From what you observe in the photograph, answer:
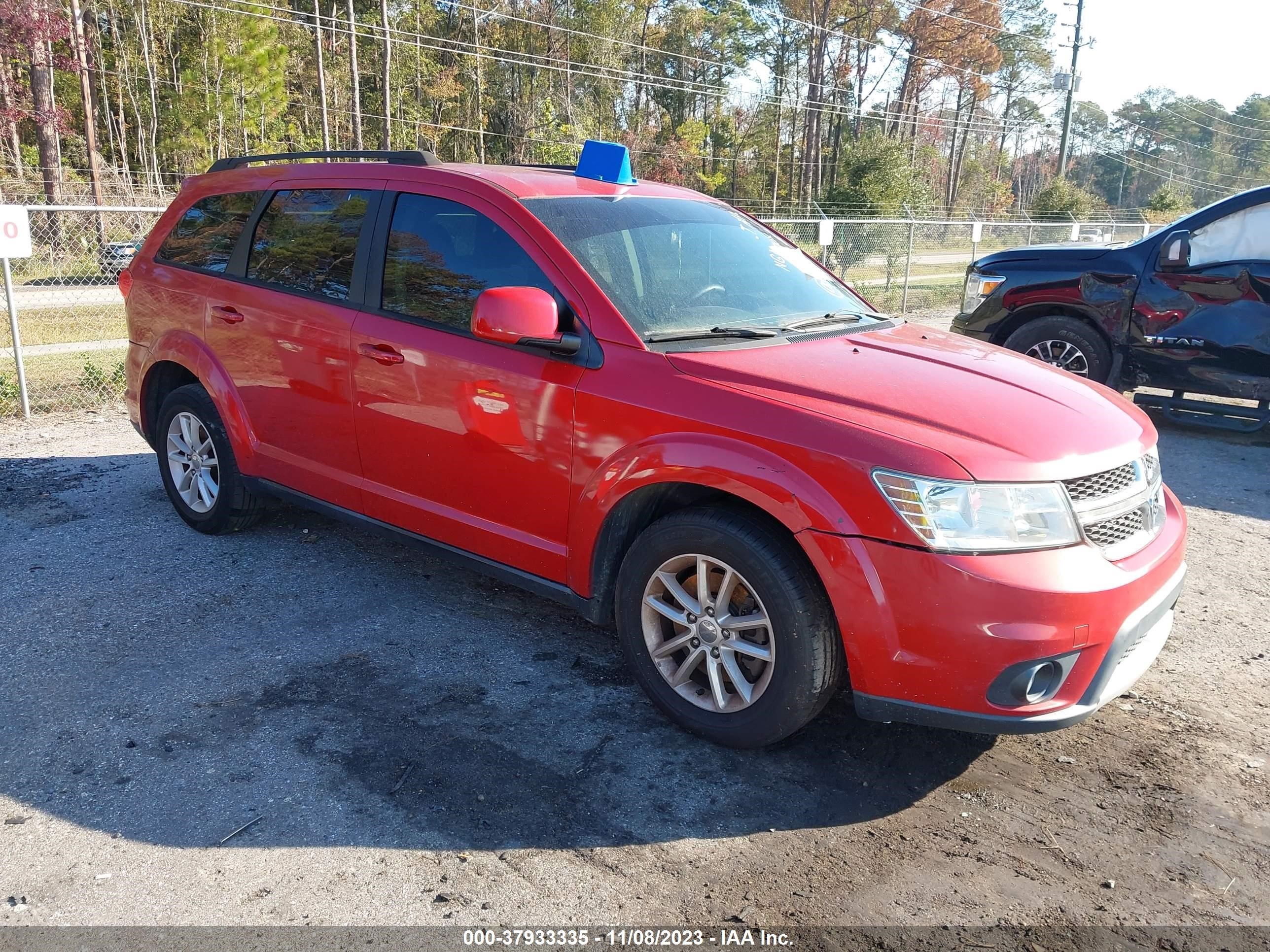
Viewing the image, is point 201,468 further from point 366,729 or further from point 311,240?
point 366,729

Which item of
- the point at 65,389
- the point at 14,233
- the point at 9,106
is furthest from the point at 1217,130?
the point at 14,233

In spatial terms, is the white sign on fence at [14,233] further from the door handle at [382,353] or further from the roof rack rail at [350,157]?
the door handle at [382,353]

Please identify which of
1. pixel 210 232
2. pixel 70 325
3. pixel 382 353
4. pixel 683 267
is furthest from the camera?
pixel 70 325

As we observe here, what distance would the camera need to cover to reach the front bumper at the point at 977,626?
2701 millimetres

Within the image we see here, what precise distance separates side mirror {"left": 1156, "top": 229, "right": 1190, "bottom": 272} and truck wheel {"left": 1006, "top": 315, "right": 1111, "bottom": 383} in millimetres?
725

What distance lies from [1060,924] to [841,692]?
1289mm

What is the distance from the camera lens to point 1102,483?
3014 millimetres

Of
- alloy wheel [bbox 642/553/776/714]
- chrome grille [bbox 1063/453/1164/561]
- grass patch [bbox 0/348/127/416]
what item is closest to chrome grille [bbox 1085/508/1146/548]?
chrome grille [bbox 1063/453/1164/561]

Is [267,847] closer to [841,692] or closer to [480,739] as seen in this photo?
[480,739]

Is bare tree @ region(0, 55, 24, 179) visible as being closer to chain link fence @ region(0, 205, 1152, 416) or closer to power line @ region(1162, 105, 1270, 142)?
chain link fence @ region(0, 205, 1152, 416)

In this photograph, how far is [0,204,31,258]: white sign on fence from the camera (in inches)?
283

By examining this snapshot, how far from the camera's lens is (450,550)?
3994 mm

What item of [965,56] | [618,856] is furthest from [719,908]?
[965,56]

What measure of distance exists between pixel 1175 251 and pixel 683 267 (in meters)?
5.10
